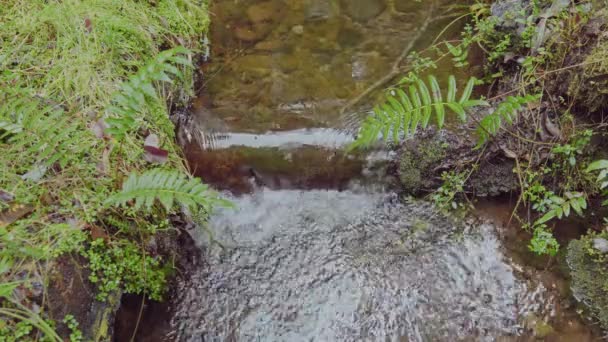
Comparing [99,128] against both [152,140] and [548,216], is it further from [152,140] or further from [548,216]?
→ [548,216]

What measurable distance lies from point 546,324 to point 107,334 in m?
2.21

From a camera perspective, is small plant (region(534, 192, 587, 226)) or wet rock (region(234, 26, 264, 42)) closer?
small plant (region(534, 192, 587, 226))

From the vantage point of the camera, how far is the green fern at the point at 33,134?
75.5 inches

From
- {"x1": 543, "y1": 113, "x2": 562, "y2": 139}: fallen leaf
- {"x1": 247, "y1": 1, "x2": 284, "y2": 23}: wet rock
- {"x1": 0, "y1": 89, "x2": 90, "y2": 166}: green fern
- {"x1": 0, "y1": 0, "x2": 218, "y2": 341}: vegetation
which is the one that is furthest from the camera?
{"x1": 247, "y1": 1, "x2": 284, "y2": 23}: wet rock

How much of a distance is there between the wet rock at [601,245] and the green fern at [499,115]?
760 millimetres

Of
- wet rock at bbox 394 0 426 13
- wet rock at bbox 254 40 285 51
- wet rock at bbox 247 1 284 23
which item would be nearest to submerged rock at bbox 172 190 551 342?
wet rock at bbox 254 40 285 51

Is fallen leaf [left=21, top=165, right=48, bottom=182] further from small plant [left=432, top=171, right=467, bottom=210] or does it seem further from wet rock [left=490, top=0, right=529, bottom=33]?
wet rock [left=490, top=0, right=529, bottom=33]

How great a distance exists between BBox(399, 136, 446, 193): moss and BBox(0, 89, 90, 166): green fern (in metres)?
1.85

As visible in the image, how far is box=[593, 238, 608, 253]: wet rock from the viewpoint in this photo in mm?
2289

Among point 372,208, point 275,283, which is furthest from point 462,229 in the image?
point 275,283

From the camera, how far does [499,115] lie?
252cm

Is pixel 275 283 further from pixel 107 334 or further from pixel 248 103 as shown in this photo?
pixel 248 103

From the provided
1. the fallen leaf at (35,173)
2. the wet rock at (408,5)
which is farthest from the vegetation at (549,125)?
the fallen leaf at (35,173)

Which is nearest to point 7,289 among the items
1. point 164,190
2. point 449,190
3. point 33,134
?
point 164,190
